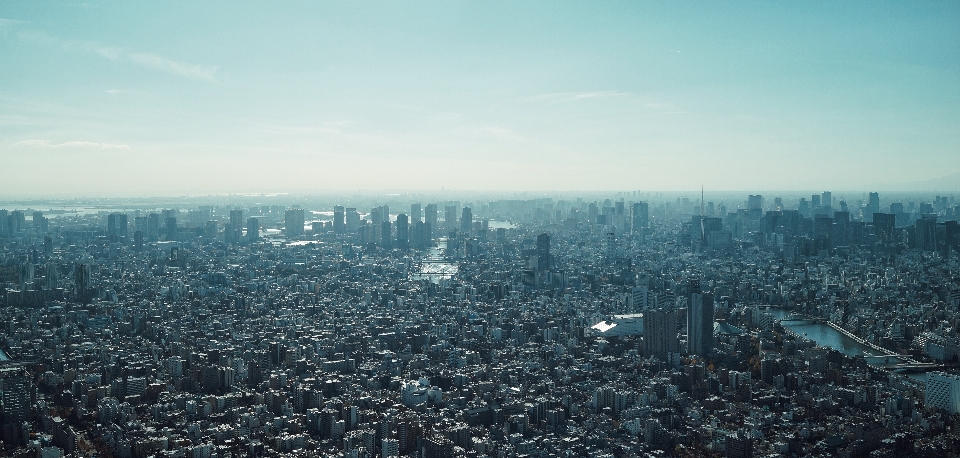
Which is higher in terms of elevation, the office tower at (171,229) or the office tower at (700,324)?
the office tower at (171,229)

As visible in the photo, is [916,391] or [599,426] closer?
[599,426]

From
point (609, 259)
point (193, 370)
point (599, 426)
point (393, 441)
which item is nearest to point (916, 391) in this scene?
point (599, 426)

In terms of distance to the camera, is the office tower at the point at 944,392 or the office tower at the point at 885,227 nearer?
the office tower at the point at 944,392

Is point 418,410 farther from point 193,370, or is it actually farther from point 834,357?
point 834,357

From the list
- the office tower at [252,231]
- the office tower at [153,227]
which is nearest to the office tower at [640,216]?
the office tower at [252,231]

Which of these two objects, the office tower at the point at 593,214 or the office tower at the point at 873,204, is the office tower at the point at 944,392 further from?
the office tower at the point at 593,214

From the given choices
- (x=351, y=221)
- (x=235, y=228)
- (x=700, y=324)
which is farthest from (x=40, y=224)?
(x=700, y=324)

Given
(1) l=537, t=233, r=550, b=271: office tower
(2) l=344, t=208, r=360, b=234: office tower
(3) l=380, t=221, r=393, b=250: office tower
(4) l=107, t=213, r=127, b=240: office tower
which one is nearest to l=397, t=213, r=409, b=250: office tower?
(3) l=380, t=221, r=393, b=250: office tower

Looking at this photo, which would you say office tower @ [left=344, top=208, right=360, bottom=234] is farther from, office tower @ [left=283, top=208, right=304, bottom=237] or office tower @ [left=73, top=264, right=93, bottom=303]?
office tower @ [left=73, top=264, right=93, bottom=303]
